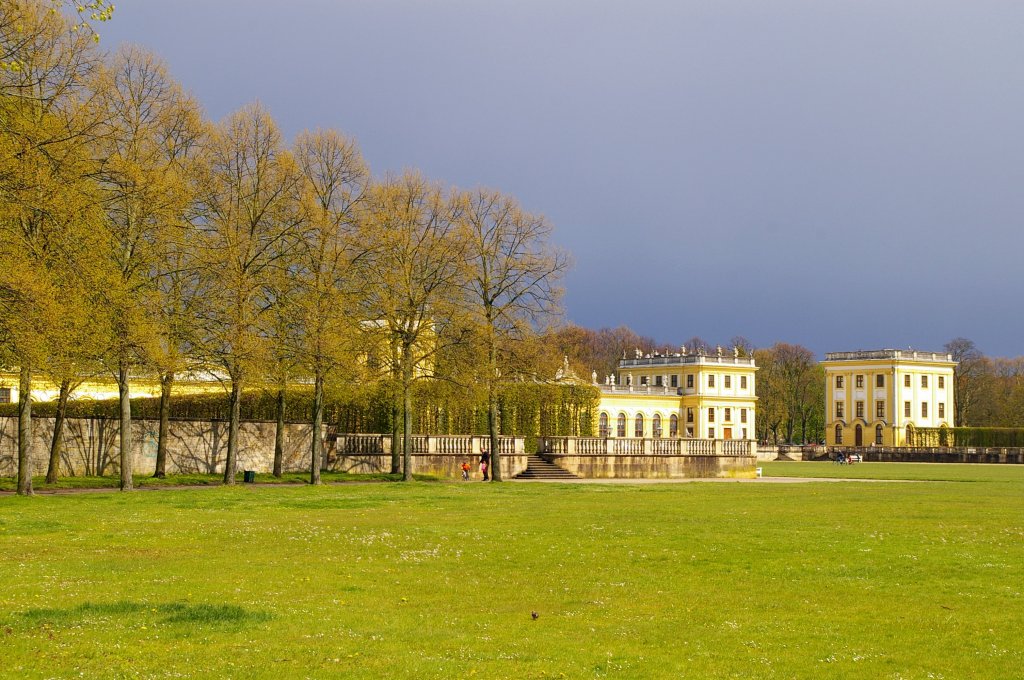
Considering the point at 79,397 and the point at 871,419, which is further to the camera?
the point at 871,419

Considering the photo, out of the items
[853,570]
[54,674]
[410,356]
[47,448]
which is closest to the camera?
[54,674]

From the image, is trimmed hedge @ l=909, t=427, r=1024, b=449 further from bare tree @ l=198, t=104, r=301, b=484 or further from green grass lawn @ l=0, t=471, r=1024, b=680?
green grass lawn @ l=0, t=471, r=1024, b=680

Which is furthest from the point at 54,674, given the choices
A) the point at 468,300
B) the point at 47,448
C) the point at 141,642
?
the point at 468,300

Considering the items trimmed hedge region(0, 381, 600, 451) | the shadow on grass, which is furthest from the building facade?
the shadow on grass

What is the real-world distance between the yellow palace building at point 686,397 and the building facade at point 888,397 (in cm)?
2247

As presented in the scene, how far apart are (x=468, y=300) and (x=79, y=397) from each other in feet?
60.7

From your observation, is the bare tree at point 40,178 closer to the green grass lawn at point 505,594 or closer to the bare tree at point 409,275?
the green grass lawn at point 505,594

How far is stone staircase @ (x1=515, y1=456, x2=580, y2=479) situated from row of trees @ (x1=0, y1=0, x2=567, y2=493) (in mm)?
7709

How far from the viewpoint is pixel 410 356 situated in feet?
156

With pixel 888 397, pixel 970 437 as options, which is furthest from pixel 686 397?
pixel 970 437

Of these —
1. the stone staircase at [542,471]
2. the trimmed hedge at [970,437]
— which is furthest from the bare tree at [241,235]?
the trimmed hedge at [970,437]

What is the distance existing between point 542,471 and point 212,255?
88.6 ft

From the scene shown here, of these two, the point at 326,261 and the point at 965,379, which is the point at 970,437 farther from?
the point at 326,261

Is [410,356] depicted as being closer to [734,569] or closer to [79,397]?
[79,397]
